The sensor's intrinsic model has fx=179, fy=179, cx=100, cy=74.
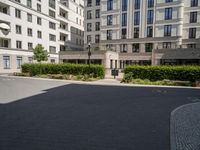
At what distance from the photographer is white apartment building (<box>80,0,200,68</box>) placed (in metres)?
39.6

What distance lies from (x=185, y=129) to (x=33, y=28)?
142 feet

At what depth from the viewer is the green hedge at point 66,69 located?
24.7 meters

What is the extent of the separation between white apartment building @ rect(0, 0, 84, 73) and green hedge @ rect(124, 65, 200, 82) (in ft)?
87.4

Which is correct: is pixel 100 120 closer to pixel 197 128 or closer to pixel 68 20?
pixel 197 128

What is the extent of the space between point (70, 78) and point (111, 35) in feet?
87.4

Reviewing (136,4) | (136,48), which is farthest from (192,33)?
(136,4)

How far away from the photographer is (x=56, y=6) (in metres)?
50.9

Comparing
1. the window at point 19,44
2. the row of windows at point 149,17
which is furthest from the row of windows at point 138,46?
the window at point 19,44

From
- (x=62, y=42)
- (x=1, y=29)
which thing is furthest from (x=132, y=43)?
(x=1, y=29)

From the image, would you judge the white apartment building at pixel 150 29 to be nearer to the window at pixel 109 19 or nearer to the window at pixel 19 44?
the window at pixel 109 19

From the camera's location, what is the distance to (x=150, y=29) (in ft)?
140

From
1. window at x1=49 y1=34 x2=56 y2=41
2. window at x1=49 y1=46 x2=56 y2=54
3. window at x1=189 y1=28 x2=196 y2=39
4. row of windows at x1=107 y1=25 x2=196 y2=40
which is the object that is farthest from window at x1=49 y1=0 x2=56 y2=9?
window at x1=189 y1=28 x2=196 y2=39

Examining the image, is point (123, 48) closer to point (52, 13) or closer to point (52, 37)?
point (52, 37)

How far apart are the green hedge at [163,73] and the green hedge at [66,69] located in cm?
422
